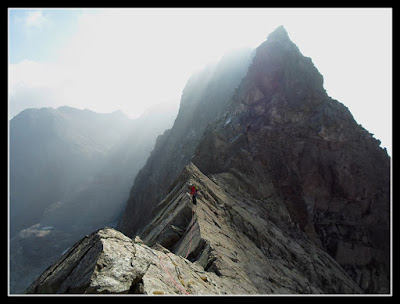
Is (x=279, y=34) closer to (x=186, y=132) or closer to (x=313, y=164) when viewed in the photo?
(x=313, y=164)

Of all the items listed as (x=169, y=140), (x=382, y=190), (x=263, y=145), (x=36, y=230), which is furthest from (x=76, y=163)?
(x=382, y=190)

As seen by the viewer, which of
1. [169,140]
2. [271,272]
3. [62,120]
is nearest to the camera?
[271,272]

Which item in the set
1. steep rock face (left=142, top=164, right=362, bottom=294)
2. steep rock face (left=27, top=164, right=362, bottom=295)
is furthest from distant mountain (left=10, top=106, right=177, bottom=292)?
steep rock face (left=27, top=164, right=362, bottom=295)

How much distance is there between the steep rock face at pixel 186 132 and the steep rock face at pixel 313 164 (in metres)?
18.1

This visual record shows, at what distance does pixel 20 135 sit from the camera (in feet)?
439

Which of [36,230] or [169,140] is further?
[36,230]

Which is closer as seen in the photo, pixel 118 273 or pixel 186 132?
pixel 118 273

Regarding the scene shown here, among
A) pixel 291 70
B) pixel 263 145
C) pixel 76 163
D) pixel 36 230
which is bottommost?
pixel 36 230

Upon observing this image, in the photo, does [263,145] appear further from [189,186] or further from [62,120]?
[62,120]

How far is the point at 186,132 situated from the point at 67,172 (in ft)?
291

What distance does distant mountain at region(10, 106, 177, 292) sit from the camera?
3359 inches

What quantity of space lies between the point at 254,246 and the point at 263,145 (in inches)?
657

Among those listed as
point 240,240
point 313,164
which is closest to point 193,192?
point 240,240

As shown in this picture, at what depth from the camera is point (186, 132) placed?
204ft
